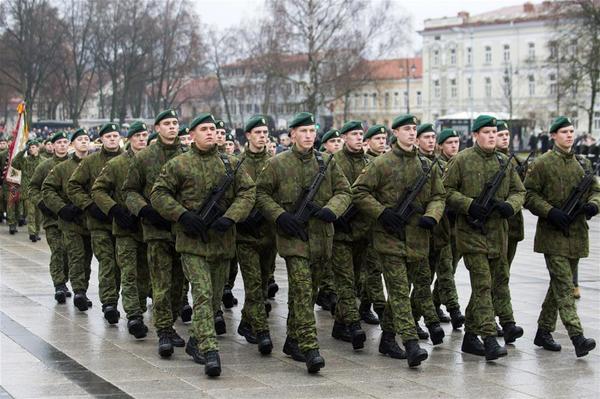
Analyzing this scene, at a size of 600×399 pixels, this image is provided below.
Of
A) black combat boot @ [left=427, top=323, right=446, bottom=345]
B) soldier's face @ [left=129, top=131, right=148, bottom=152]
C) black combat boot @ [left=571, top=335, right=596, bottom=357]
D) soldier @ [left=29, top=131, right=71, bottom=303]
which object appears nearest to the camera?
black combat boot @ [left=571, top=335, right=596, bottom=357]

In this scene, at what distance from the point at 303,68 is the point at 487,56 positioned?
36.0 m

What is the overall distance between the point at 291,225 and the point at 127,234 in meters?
2.38

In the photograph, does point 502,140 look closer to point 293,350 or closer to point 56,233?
point 293,350

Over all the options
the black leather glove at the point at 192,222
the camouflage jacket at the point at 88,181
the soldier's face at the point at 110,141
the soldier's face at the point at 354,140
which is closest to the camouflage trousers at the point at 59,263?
the camouflage jacket at the point at 88,181

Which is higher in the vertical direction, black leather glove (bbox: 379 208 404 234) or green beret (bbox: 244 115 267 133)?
green beret (bbox: 244 115 267 133)

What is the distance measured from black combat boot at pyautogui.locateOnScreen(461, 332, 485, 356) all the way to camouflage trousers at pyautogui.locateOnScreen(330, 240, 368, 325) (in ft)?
3.16

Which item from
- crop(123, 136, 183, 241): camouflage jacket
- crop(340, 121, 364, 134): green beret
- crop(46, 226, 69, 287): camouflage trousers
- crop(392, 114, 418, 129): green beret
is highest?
crop(392, 114, 418, 129): green beret

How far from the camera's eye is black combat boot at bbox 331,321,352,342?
453 inches

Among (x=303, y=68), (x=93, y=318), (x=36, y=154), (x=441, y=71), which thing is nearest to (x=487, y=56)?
(x=441, y=71)

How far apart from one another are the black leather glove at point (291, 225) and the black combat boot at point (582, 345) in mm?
2478

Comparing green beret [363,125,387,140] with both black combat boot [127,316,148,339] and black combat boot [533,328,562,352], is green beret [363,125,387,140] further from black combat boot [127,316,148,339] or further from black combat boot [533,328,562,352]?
black combat boot [127,316,148,339]

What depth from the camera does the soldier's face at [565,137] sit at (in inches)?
437

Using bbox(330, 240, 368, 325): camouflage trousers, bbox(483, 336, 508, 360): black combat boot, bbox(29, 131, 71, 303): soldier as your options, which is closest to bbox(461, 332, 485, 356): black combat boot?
bbox(483, 336, 508, 360): black combat boot

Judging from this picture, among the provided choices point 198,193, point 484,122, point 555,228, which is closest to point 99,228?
point 198,193
